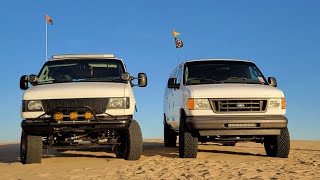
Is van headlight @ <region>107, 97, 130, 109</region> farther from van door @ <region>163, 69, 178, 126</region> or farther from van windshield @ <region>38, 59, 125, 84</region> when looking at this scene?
van door @ <region>163, 69, 178, 126</region>

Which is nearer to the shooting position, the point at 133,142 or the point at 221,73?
the point at 133,142

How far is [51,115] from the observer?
28.2 ft

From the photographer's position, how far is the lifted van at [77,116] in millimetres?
8656

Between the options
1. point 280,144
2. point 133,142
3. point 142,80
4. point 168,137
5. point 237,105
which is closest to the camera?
point 133,142

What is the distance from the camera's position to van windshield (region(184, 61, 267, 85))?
10094 millimetres

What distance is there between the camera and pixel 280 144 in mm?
9703

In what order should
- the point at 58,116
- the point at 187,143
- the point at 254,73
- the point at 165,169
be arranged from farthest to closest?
the point at 254,73, the point at 187,143, the point at 58,116, the point at 165,169

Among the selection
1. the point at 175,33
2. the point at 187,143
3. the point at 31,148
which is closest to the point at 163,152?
the point at 187,143

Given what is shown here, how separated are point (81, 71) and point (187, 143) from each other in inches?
109

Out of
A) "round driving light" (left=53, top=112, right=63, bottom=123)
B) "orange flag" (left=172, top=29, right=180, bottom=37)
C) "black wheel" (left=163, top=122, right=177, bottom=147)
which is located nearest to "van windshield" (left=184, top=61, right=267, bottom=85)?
"round driving light" (left=53, top=112, right=63, bottom=123)

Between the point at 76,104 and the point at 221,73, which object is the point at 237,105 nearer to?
the point at 221,73

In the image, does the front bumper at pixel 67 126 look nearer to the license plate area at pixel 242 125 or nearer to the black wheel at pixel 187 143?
the black wheel at pixel 187 143

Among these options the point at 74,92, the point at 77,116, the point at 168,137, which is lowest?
the point at 168,137

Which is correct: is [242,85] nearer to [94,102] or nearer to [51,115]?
[94,102]
